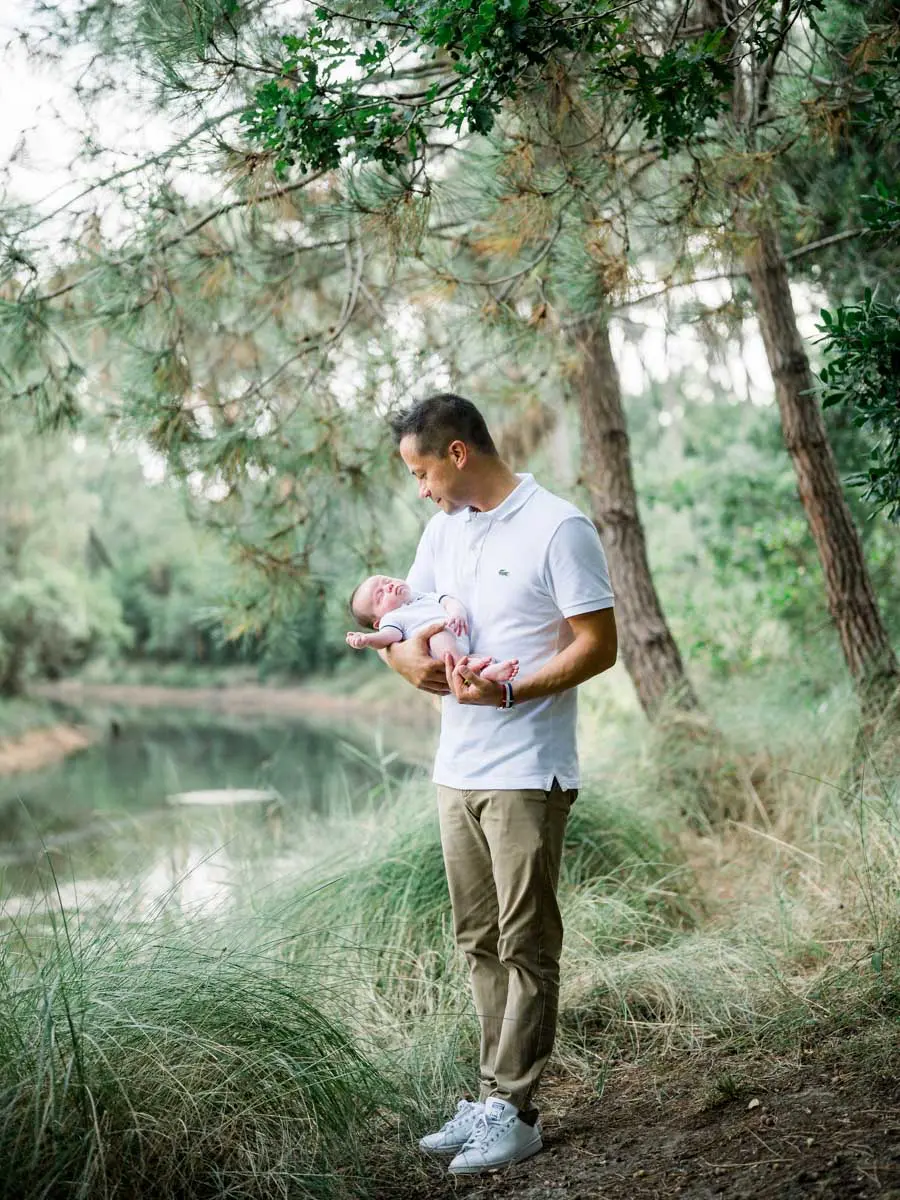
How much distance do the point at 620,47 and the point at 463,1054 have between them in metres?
3.49

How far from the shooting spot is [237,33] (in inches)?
154

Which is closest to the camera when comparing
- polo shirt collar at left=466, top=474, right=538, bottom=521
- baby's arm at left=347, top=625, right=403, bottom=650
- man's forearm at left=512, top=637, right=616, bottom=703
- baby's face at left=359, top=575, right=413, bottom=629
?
man's forearm at left=512, top=637, right=616, bottom=703

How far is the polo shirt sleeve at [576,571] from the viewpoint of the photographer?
296 centimetres

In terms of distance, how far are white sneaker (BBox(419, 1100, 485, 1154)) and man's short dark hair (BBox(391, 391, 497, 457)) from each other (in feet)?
5.64

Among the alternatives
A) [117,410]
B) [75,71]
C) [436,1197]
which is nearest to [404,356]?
[117,410]

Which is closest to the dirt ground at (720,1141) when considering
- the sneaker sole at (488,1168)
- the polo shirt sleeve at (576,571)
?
the sneaker sole at (488,1168)

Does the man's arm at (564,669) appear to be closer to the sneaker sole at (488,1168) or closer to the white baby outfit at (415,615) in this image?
the white baby outfit at (415,615)

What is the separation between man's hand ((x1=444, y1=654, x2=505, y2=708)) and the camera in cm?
296

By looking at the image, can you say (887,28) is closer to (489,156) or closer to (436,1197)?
(489,156)

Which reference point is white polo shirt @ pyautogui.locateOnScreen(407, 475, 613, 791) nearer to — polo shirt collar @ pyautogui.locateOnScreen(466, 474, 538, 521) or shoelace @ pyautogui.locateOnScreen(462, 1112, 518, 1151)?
polo shirt collar @ pyautogui.locateOnScreen(466, 474, 538, 521)

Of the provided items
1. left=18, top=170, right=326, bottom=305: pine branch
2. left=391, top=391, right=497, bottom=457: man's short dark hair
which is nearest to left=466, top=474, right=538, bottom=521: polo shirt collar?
left=391, top=391, right=497, bottom=457: man's short dark hair

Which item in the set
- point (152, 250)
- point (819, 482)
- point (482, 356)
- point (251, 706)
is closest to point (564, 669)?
point (152, 250)

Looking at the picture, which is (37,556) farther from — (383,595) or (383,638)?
(383,638)

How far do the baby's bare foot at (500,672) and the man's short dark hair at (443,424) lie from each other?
598mm
